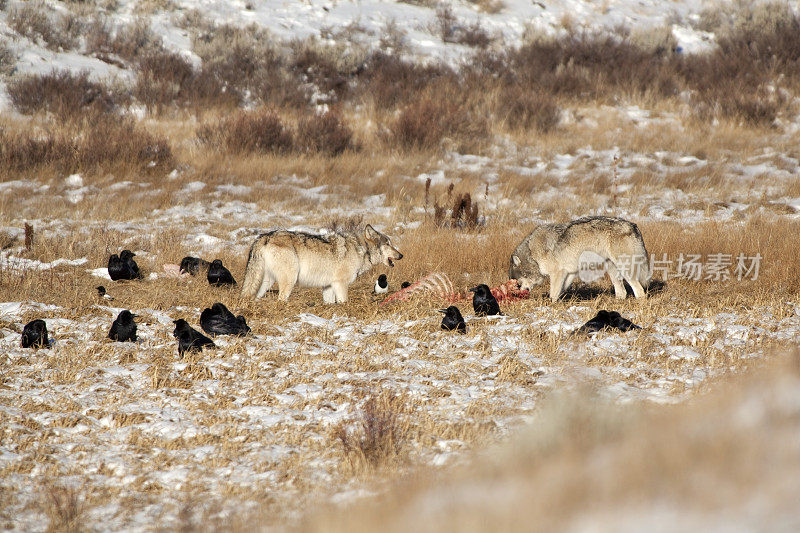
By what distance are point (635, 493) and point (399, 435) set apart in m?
2.34

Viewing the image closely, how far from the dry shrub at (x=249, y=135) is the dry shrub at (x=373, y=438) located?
16.5m

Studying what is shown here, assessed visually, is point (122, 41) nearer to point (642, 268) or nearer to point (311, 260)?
point (311, 260)

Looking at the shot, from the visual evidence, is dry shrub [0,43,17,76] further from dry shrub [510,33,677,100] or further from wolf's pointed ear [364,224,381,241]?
wolf's pointed ear [364,224,381,241]

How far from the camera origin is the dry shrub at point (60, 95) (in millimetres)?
21297

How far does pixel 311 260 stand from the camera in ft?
29.4

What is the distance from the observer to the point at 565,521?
2.48m

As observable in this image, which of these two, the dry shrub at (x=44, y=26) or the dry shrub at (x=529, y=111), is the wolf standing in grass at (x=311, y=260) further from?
the dry shrub at (x=44, y=26)

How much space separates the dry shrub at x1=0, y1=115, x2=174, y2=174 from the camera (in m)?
18.4

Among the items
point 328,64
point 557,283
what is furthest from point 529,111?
point 557,283

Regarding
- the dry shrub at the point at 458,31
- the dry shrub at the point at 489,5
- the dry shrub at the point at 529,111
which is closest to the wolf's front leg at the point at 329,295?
the dry shrub at the point at 529,111

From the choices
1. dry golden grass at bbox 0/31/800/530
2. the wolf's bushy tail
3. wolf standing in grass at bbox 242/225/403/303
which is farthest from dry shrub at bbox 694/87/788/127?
wolf standing in grass at bbox 242/225/403/303

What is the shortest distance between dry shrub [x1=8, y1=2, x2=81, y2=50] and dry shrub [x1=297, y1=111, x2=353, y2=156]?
1016 centimetres

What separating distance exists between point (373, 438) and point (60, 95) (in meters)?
20.9

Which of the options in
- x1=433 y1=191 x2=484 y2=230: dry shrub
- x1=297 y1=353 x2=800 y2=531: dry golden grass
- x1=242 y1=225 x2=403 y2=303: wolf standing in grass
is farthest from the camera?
x1=433 y1=191 x2=484 y2=230: dry shrub
